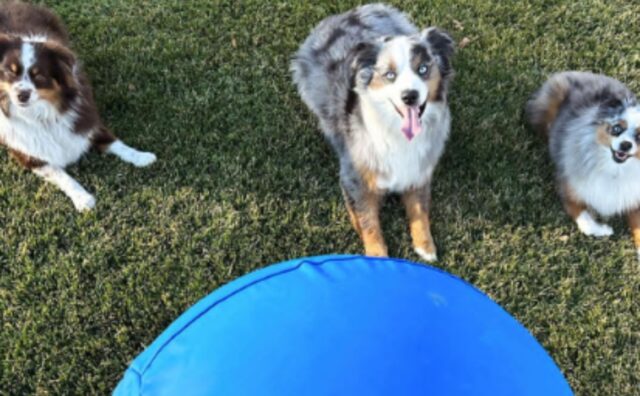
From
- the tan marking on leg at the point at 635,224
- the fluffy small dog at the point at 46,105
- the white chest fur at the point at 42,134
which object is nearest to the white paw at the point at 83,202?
the fluffy small dog at the point at 46,105

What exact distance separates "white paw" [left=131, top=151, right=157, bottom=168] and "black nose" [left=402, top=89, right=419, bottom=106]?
1.92 metres

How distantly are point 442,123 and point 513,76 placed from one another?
1.49 meters

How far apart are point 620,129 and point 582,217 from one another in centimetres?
67

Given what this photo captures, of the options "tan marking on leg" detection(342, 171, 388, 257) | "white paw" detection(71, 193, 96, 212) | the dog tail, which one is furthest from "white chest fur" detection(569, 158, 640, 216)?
"white paw" detection(71, 193, 96, 212)

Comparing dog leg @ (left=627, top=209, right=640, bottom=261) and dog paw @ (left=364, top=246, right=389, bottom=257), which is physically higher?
dog leg @ (left=627, top=209, right=640, bottom=261)

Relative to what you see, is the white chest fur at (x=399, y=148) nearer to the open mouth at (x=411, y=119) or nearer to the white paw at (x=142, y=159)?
the open mouth at (x=411, y=119)

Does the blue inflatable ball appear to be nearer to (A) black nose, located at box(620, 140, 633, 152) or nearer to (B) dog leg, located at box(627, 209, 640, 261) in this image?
(A) black nose, located at box(620, 140, 633, 152)

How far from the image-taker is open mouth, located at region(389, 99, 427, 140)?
11.4ft

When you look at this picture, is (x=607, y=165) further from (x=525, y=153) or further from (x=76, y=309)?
(x=76, y=309)

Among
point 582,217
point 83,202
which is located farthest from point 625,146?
point 83,202

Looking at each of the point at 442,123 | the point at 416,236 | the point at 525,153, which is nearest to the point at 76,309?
the point at 416,236

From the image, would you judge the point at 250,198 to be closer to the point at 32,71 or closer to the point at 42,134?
the point at 42,134

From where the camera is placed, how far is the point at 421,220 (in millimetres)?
4020

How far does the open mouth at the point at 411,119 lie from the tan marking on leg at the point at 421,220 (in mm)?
520
